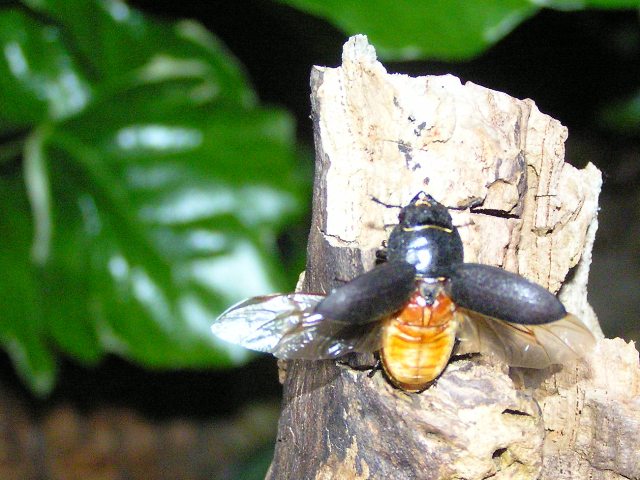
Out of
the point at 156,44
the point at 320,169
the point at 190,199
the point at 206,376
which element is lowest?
the point at 206,376

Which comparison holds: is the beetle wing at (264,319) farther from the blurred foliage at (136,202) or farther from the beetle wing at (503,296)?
the blurred foliage at (136,202)

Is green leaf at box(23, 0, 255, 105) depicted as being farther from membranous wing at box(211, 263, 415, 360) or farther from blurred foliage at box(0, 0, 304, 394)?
membranous wing at box(211, 263, 415, 360)

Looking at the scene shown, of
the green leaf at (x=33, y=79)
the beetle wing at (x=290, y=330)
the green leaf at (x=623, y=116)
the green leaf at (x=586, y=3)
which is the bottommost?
the beetle wing at (x=290, y=330)

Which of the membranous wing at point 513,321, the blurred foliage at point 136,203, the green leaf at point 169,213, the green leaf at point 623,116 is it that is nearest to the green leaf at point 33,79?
the blurred foliage at point 136,203

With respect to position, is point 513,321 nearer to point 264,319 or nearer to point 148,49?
point 264,319

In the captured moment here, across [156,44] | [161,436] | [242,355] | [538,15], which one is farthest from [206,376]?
[538,15]

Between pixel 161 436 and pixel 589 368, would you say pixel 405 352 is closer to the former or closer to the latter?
pixel 589 368

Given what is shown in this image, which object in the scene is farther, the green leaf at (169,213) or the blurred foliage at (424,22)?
the green leaf at (169,213)
